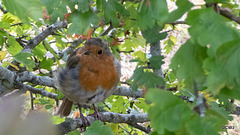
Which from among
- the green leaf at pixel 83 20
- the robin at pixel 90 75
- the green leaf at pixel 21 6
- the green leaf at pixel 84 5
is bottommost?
the robin at pixel 90 75

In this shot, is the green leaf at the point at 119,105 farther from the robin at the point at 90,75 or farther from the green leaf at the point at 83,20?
the green leaf at the point at 83,20

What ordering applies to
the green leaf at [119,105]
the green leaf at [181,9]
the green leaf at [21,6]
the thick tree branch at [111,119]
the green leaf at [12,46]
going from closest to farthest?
the green leaf at [181,9] → the green leaf at [21,6] → the thick tree branch at [111,119] → the green leaf at [12,46] → the green leaf at [119,105]

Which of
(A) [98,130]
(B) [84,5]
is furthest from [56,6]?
(A) [98,130]

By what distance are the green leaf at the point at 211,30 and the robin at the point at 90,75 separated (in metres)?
1.14

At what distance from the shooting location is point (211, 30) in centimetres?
54

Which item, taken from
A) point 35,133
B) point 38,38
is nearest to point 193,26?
→ point 35,133

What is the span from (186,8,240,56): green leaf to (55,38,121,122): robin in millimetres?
1139

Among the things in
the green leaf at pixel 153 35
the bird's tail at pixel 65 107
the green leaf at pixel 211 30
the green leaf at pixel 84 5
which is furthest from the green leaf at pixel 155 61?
the bird's tail at pixel 65 107

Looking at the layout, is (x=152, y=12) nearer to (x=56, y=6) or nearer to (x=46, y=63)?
(x=56, y=6)

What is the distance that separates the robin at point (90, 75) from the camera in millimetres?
1674

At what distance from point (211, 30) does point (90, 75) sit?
1.19 m

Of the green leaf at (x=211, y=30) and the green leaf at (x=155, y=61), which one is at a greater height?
the green leaf at (x=211, y=30)

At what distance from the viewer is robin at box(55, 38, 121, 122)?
167 centimetres

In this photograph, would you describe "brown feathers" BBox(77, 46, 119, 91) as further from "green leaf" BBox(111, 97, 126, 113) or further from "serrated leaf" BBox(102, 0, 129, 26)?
"serrated leaf" BBox(102, 0, 129, 26)
